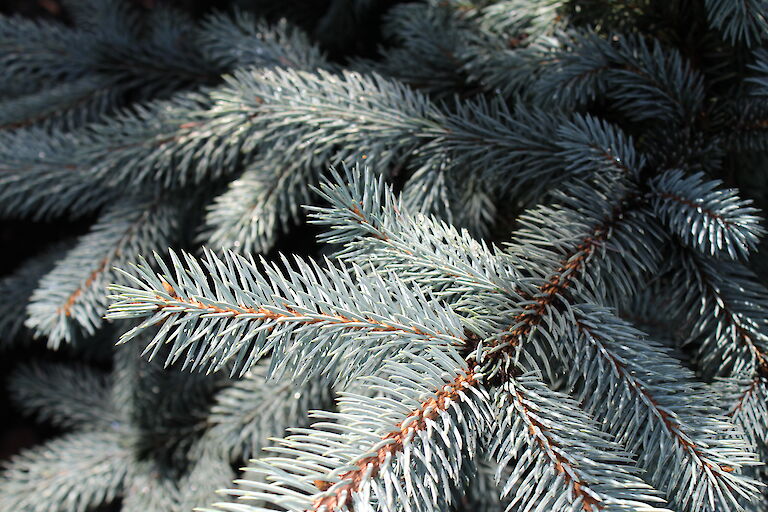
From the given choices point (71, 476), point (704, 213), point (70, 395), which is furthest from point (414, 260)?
point (70, 395)

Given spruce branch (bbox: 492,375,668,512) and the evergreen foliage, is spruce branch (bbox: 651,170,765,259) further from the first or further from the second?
spruce branch (bbox: 492,375,668,512)

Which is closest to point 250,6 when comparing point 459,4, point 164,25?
point 164,25

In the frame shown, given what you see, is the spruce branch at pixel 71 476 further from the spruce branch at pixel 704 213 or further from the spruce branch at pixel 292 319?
the spruce branch at pixel 704 213

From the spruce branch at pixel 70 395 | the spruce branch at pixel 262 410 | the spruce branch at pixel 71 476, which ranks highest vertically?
the spruce branch at pixel 262 410

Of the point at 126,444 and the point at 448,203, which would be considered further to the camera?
the point at 126,444

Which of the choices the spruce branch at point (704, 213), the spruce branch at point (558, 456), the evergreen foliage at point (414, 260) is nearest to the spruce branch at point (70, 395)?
the evergreen foliage at point (414, 260)

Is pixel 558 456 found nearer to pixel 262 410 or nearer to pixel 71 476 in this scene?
pixel 262 410

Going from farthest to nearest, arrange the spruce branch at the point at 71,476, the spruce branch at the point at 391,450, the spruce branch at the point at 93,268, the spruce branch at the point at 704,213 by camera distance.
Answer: the spruce branch at the point at 71,476 → the spruce branch at the point at 93,268 → the spruce branch at the point at 704,213 → the spruce branch at the point at 391,450

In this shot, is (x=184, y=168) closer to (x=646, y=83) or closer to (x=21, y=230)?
(x=646, y=83)
